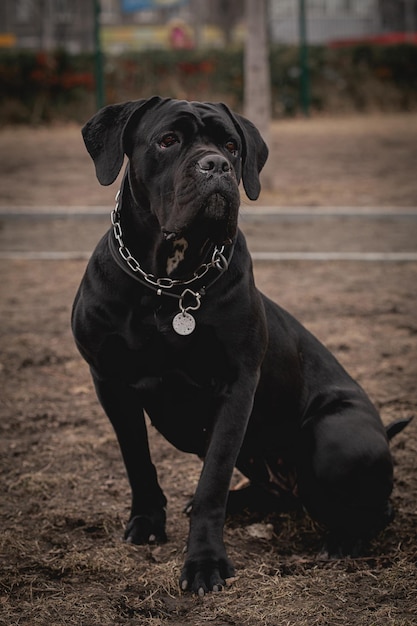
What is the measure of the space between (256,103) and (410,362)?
6393 millimetres

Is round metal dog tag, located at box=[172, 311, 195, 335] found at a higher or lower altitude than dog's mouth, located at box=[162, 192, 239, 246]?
lower

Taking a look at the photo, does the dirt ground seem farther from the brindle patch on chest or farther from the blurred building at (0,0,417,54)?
the blurred building at (0,0,417,54)

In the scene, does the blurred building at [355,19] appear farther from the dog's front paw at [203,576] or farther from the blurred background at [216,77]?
the dog's front paw at [203,576]

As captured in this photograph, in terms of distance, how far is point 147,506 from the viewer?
11.7ft

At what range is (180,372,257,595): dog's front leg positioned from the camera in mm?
3107

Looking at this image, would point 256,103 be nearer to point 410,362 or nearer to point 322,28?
point 410,362

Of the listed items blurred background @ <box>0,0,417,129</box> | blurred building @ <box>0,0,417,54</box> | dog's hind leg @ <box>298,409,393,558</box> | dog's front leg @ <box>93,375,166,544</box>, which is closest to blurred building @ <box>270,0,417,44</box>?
blurred building @ <box>0,0,417,54</box>

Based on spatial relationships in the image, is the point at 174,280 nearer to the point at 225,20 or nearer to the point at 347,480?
the point at 347,480

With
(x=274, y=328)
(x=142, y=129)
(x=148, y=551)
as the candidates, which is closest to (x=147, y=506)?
(x=148, y=551)

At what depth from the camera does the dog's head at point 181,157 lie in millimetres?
3043

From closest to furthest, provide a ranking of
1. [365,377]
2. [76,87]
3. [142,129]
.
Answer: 1. [142,129]
2. [365,377]
3. [76,87]

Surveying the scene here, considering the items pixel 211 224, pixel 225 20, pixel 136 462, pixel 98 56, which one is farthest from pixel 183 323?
pixel 225 20

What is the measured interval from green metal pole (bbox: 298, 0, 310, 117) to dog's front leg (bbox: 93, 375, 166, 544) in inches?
686

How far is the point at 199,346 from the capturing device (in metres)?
3.14
